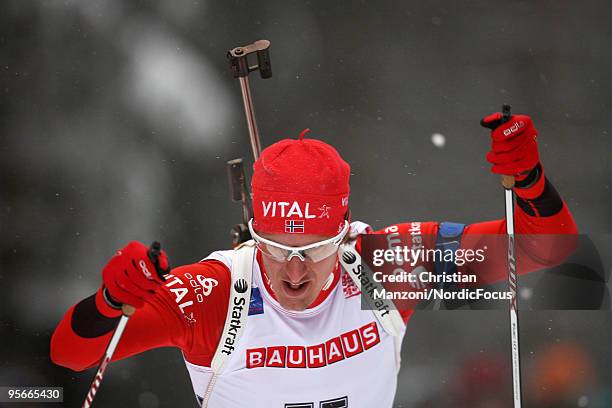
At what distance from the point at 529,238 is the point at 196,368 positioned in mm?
965

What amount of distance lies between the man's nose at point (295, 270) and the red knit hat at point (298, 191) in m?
0.07

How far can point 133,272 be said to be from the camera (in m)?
1.99

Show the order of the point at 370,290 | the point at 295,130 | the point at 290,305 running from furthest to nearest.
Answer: the point at 295,130, the point at 370,290, the point at 290,305

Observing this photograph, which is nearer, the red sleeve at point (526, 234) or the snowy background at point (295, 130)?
the red sleeve at point (526, 234)

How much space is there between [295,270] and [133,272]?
16.5 inches

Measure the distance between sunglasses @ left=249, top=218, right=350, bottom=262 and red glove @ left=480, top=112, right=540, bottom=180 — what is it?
45cm

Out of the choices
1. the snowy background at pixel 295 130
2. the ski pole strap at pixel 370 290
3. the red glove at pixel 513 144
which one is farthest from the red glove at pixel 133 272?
the snowy background at pixel 295 130

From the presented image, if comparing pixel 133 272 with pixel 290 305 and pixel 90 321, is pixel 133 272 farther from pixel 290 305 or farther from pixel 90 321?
pixel 290 305

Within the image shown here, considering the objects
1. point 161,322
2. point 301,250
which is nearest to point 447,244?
point 301,250

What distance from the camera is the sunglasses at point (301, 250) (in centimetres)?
220

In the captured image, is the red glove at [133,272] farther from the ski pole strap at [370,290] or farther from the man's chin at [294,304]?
the ski pole strap at [370,290]

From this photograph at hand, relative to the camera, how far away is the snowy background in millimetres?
4145

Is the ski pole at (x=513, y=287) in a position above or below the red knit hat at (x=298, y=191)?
below

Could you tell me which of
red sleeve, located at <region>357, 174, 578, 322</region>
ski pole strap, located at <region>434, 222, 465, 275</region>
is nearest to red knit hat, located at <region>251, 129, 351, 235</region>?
red sleeve, located at <region>357, 174, 578, 322</region>
